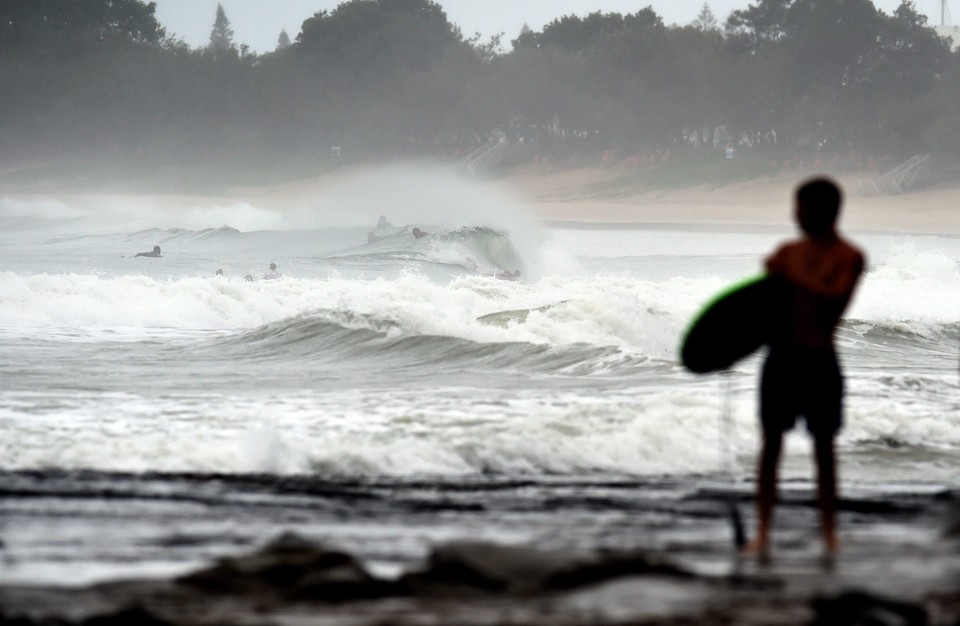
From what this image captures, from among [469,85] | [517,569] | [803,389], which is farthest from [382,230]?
[517,569]

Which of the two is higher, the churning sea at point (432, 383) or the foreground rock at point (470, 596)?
the foreground rock at point (470, 596)

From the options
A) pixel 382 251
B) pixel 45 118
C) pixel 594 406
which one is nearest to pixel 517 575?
pixel 594 406

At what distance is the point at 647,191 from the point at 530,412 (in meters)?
71.5

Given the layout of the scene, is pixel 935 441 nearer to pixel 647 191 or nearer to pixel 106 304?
pixel 106 304

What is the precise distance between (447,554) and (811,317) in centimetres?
171

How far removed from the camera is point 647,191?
3292 inches

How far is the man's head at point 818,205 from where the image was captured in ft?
19.6

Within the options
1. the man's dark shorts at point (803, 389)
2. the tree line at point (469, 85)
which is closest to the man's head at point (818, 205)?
the man's dark shorts at point (803, 389)

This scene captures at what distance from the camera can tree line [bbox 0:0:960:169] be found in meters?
82.4

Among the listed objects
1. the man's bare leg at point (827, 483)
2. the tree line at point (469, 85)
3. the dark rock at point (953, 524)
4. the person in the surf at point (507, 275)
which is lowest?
the person in the surf at point (507, 275)

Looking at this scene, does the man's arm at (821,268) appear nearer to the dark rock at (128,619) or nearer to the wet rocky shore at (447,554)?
the wet rocky shore at (447,554)

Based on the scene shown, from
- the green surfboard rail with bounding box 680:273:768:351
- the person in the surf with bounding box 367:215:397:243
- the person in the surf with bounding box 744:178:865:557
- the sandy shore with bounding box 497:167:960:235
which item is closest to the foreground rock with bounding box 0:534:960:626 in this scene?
the person in the surf with bounding box 744:178:865:557

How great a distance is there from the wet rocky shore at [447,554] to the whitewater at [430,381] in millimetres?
1142

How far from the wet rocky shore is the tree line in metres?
72.7
